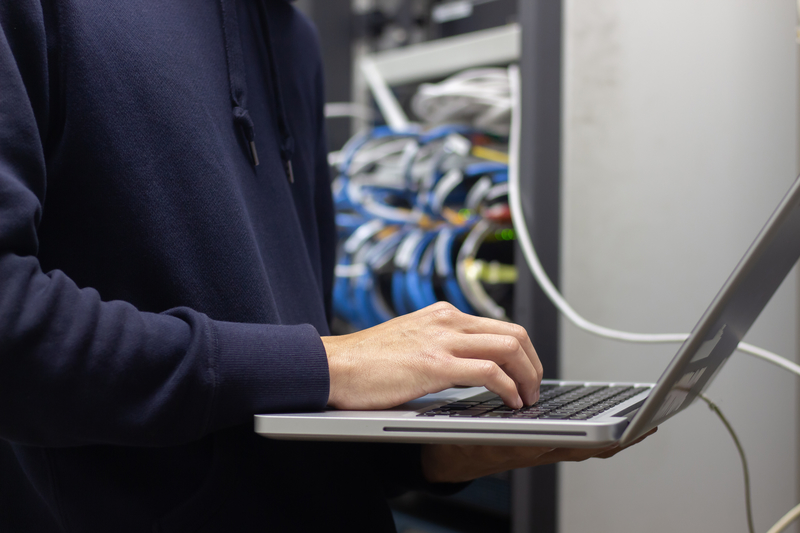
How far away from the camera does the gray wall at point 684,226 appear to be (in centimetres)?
90

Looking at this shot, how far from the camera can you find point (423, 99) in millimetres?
1360

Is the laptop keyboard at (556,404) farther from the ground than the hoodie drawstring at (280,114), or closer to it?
closer to it

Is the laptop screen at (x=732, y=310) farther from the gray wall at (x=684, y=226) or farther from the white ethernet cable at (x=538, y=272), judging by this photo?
the gray wall at (x=684, y=226)

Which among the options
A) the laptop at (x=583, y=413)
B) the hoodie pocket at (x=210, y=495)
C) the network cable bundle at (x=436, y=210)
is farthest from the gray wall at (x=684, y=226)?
the hoodie pocket at (x=210, y=495)

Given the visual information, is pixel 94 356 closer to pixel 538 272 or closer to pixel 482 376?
pixel 482 376

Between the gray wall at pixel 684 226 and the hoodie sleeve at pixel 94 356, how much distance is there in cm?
64

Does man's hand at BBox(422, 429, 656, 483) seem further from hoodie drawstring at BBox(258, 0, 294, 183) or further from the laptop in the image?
hoodie drawstring at BBox(258, 0, 294, 183)

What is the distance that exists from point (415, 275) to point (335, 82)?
2.57 feet

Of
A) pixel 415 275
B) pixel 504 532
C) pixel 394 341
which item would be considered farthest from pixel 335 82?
pixel 394 341

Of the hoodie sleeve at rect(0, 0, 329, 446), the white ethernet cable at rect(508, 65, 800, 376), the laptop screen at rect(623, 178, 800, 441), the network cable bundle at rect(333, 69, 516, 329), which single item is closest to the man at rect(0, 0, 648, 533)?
the hoodie sleeve at rect(0, 0, 329, 446)

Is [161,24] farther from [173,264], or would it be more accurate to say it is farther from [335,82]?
[335,82]

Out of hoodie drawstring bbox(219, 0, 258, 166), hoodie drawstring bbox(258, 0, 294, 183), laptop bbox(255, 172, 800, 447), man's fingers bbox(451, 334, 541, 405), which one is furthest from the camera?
hoodie drawstring bbox(258, 0, 294, 183)

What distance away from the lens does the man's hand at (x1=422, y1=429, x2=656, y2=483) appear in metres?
0.57

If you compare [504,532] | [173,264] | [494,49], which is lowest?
[504,532]
